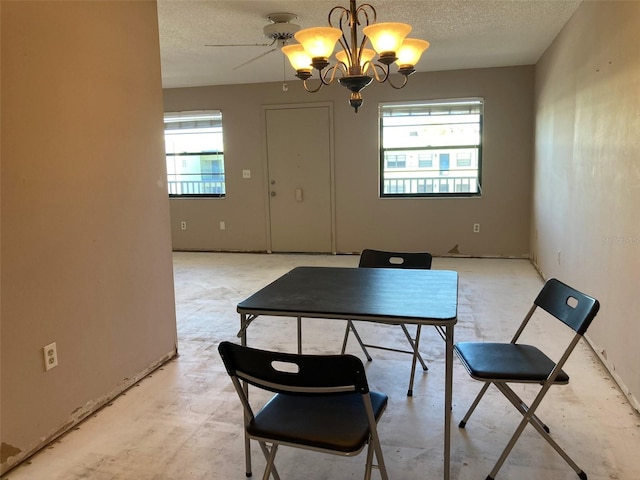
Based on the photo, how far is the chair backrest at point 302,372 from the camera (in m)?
1.31

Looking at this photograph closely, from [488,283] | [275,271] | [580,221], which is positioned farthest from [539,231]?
[275,271]

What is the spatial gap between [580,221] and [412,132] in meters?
3.07

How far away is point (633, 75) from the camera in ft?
7.95

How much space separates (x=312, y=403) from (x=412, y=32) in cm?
368

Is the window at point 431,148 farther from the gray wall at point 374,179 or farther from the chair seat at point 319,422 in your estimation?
the chair seat at point 319,422

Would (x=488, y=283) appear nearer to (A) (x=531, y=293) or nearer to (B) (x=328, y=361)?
(A) (x=531, y=293)

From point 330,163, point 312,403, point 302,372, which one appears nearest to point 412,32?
point 330,163

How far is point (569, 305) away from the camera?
6.43 feet

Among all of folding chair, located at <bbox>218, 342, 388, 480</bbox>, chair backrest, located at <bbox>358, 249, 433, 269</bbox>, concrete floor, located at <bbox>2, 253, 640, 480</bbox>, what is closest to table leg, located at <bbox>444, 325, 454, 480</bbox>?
concrete floor, located at <bbox>2, 253, 640, 480</bbox>

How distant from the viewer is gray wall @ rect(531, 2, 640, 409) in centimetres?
242

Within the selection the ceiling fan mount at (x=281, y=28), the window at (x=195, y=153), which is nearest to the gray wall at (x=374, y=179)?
the window at (x=195, y=153)

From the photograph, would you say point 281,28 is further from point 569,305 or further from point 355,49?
point 569,305

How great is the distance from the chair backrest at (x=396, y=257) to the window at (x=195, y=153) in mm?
4366

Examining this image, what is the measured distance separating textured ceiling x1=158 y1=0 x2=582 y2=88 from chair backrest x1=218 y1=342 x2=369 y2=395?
294 centimetres
